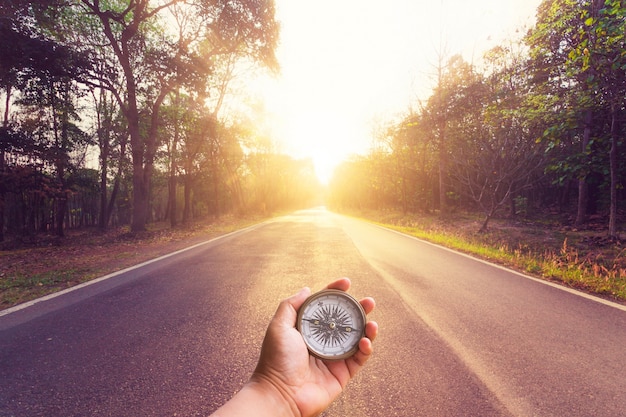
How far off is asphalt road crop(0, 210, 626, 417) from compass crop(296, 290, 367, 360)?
464 millimetres

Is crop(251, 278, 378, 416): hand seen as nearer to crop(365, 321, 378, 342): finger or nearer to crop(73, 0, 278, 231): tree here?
crop(365, 321, 378, 342): finger

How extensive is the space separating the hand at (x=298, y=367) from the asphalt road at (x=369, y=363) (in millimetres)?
269

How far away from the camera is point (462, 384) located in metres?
2.42

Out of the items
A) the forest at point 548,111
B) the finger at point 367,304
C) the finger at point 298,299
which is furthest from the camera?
the forest at point 548,111

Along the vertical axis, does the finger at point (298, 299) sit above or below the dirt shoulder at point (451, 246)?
above

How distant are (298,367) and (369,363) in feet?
3.62

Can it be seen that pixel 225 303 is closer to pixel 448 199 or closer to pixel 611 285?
pixel 611 285

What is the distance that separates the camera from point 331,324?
2160mm

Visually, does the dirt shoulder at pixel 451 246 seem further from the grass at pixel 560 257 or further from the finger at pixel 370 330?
the finger at pixel 370 330

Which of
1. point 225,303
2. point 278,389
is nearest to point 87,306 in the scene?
point 225,303

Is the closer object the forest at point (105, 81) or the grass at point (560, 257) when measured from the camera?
the grass at point (560, 257)

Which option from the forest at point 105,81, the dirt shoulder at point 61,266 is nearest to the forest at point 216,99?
the forest at point 105,81

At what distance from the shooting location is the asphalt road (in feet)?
7.20

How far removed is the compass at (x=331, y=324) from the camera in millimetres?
2168
